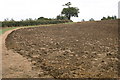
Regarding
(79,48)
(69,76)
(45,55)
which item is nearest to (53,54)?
(45,55)

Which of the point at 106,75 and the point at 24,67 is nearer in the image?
the point at 106,75

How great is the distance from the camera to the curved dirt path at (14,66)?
7.65m

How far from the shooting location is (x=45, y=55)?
10.7m

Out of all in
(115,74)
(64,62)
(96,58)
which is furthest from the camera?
(96,58)

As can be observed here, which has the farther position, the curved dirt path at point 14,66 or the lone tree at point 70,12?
the lone tree at point 70,12

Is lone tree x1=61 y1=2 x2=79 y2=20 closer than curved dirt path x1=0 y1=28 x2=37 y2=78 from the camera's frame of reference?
No

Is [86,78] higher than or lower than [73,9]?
lower

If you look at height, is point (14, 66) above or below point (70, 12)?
below

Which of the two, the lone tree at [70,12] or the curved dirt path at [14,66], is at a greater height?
the lone tree at [70,12]

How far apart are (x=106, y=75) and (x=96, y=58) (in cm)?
247

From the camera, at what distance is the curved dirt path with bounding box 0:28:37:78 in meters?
7.65

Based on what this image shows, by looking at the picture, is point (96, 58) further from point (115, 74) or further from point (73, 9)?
point (73, 9)

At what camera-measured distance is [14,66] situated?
336 inches

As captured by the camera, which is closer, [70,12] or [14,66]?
[14,66]
